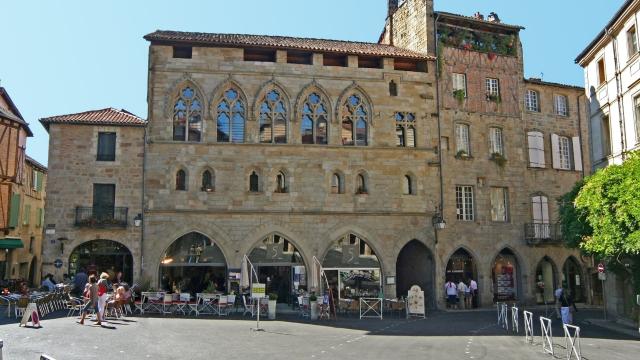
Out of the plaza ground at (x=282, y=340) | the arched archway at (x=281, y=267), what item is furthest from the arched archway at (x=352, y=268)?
the plaza ground at (x=282, y=340)

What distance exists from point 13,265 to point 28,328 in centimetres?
2057

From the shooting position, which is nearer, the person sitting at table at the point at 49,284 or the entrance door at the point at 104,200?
the person sitting at table at the point at 49,284

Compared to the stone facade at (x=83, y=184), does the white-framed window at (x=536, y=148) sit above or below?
above

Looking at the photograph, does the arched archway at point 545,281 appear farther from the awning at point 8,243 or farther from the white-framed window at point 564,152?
the awning at point 8,243

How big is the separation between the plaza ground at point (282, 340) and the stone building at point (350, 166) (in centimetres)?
525

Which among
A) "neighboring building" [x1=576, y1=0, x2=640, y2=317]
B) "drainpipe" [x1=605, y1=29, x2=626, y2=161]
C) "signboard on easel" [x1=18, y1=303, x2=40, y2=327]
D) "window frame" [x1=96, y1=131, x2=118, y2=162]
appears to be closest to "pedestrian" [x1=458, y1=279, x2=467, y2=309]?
"neighboring building" [x1=576, y1=0, x2=640, y2=317]

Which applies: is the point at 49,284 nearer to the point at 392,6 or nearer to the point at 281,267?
the point at 281,267

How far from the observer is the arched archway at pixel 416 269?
2702 cm

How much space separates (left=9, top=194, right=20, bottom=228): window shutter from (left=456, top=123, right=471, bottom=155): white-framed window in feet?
75.5

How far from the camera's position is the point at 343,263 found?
25531mm

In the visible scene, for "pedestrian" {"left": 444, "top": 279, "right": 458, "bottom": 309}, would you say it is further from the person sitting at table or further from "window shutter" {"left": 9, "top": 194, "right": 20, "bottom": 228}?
"window shutter" {"left": 9, "top": 194, "right": 20, "bottom": 228}

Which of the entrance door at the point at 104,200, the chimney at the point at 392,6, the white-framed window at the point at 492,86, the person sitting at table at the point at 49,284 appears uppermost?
the chimney at the point at 392,6

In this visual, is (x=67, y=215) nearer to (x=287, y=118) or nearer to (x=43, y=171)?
(x=287, y=118)

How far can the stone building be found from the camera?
24.6 metres
